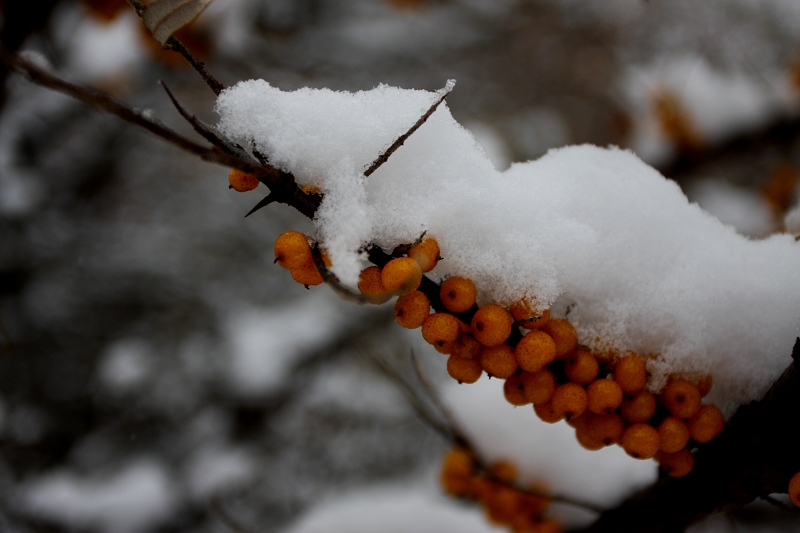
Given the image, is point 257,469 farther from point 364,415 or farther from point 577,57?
point 577,57

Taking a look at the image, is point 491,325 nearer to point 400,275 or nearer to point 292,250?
point 400,275

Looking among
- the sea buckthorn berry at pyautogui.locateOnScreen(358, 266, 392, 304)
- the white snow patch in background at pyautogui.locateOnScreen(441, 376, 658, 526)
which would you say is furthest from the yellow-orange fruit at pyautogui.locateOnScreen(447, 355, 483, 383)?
the white snow patch in background at pyautogui.locateOnScreen(441, 376, 658, 526)

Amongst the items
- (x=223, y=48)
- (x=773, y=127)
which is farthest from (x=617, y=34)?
(x=223, y=48)

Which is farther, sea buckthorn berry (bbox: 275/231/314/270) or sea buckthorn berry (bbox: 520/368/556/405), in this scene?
sea buckthorn berry (bbox: 520/368/556/405)

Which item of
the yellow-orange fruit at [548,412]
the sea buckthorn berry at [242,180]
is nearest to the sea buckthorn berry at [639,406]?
the yellow-orange fruit at [548,412]

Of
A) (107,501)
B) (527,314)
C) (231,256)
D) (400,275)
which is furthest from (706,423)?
(231,256)

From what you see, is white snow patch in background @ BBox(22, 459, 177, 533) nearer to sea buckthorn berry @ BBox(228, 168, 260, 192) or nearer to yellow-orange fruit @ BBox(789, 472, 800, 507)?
sea buckthorn berry @ BBox(228, 168, 260, 192)

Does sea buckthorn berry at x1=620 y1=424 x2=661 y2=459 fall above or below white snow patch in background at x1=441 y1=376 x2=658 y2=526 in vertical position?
below
